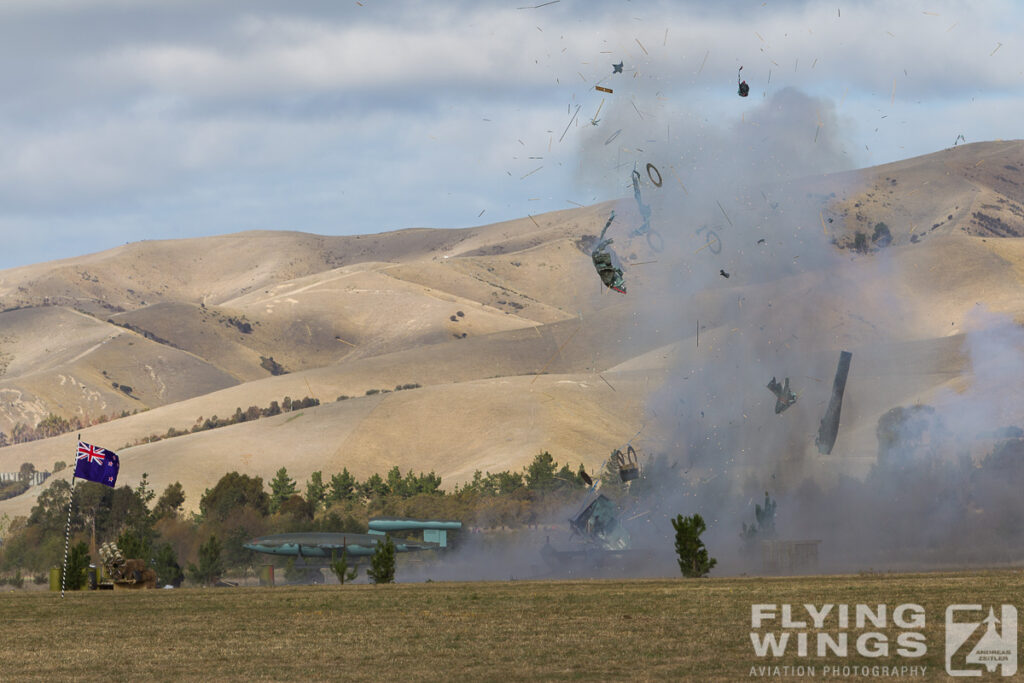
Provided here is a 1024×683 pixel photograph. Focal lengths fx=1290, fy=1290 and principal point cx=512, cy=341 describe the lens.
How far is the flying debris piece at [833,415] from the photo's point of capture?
77.2 metres

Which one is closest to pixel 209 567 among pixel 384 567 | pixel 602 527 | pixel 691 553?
pixel 384 567

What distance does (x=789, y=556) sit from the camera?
203 feet

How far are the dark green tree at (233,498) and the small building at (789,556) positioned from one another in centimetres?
7437

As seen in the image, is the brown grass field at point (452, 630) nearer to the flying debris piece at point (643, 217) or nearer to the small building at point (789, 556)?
the small building at point (789, 556)

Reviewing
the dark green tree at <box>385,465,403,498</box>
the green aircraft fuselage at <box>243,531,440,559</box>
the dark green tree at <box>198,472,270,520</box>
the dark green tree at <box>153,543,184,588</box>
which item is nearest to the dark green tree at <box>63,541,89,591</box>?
the dark green tree at <box>153,543,184,588</box>

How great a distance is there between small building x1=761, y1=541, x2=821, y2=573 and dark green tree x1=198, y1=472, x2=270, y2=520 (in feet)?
244

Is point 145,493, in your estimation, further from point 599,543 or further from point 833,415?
point 833,415

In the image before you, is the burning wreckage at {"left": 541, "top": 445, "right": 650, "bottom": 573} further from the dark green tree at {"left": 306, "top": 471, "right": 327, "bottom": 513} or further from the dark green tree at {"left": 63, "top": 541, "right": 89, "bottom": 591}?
the dark green tree at {"left": 306, "top": 471, "right": 327, "bottom": 513}

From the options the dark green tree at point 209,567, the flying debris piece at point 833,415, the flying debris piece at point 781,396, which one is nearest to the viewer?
the dark green tree at point 209,567

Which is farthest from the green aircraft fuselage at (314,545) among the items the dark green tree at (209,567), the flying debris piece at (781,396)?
the flying debris piece at (781,396)

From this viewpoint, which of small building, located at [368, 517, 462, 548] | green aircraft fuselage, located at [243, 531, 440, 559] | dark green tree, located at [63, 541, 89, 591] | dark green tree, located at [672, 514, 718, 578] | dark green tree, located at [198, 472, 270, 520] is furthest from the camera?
dark green tree, located at [198, 472, 270, 520]

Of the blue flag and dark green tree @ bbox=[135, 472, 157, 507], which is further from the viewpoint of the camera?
dark green tree @ bbox=[135, 472, 157, 507]

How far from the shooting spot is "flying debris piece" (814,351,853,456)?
77250 millimetres

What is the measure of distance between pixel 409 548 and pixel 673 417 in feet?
68.0
